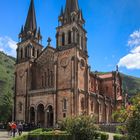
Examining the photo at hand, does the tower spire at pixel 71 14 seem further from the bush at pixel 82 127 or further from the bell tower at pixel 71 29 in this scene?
the bush at pixel 82 127

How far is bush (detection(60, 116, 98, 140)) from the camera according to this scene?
25.3 metres

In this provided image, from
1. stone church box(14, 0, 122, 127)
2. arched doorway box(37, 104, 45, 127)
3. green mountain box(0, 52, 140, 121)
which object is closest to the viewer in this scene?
stone church box(14, 0, 122, 127)

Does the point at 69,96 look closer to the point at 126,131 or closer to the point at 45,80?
the point at 45,80

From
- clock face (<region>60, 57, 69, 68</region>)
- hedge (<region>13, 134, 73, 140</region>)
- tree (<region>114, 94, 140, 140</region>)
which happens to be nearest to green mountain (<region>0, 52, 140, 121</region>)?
clock face (<region>60, 57, 69, 68</region>)

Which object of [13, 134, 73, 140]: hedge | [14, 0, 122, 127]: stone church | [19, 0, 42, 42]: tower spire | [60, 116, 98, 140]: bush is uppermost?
[19, 0, 42, 42]: tower spire

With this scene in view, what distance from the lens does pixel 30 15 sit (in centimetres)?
6238

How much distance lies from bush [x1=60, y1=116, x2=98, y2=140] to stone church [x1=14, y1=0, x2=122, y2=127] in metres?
20.4

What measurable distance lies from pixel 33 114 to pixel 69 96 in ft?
33.9

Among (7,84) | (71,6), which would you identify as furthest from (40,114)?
(7,84)

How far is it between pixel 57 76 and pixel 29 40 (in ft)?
39.5

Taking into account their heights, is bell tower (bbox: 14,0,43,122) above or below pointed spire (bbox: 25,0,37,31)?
below

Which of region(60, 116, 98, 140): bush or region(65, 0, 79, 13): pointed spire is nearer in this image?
region(60, 116, 98, 140): bush

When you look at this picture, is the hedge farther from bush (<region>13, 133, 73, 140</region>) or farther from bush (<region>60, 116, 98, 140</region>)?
bush (<region>60, 116, 98, 140</region>)

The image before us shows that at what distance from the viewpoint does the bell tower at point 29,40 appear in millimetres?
59125
